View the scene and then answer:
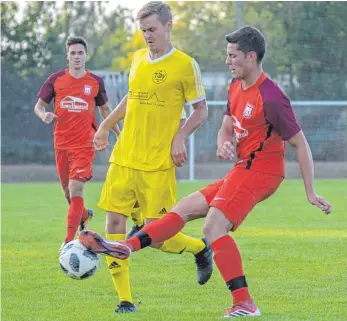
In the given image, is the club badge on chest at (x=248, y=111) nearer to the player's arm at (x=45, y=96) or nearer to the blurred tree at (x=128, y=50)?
the player's arm at (x=45, y=96)

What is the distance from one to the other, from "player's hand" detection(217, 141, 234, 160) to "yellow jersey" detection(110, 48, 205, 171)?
788mm

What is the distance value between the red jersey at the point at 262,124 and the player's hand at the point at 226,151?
0.49 ft

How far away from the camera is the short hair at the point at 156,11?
681 cm

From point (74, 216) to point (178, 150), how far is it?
133 inches

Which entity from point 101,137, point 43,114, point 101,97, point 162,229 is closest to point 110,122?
point 101,137

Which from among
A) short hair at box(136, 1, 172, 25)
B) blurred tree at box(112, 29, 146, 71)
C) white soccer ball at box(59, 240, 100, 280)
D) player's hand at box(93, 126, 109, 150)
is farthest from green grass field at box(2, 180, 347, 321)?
blurred tree at box(112, 29, 146, 71)

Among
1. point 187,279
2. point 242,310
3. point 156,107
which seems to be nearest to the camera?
point 242,310

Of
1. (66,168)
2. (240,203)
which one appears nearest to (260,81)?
(240,203)

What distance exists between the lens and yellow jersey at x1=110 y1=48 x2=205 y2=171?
6.96m

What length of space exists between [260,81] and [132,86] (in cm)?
111

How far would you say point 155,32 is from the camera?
22.5 feet

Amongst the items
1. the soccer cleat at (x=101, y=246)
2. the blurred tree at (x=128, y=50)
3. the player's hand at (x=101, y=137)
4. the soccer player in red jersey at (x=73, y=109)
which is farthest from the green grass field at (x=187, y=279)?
the blurred tree at (x=128, y=50)

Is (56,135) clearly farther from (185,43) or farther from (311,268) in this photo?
(185,43)

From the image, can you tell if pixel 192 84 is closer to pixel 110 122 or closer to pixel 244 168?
pixel 110 122
